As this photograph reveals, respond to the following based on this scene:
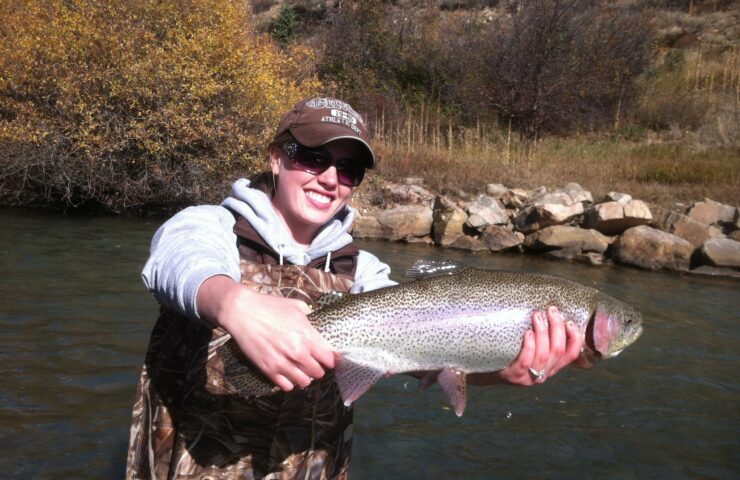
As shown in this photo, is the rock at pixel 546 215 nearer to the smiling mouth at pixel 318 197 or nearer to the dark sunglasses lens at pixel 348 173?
the dark sunglasses lens at pixel 348 173

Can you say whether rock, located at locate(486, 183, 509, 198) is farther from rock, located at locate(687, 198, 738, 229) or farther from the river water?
the river water

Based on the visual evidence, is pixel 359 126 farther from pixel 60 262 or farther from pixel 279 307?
pixel 60 262

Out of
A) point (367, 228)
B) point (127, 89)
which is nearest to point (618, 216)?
point (367, 228)

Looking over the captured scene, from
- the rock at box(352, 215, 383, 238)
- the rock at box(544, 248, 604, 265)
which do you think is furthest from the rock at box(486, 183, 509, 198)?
the rock at box(352, 215, 383, 238)

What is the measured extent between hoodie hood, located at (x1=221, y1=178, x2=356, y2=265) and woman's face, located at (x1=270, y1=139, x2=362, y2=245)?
6 cm

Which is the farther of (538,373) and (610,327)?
(610,327)

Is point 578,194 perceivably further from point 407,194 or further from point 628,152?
point 628,152

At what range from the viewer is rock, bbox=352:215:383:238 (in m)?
15.0

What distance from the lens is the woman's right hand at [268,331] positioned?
1.66m

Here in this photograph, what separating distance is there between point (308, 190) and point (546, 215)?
12.5 meters

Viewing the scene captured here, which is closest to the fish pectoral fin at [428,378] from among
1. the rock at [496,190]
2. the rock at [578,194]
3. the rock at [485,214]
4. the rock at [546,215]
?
the rock at [485,214]

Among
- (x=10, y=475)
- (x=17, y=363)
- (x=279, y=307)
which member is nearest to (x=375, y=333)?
(x=279, y=307)

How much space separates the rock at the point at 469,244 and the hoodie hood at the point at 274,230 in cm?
1161

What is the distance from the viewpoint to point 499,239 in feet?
46.7
